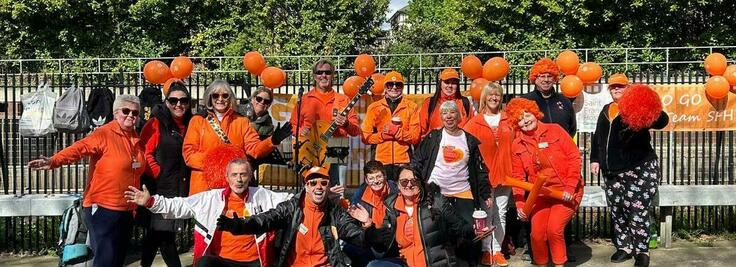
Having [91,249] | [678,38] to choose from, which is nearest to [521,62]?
[678,38]

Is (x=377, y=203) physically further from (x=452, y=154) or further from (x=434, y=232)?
(x=452, y=154)

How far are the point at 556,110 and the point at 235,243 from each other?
3.23 meters

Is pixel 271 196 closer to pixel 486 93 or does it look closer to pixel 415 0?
pixel 486 93

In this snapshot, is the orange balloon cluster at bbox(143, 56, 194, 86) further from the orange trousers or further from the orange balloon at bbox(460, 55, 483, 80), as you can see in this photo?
the orange trousers

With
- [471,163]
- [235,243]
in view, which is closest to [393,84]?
[471,163]

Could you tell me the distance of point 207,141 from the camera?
5844mm

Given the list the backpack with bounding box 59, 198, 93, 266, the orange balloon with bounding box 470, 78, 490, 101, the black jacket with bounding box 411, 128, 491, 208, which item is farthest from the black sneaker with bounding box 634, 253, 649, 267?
the backpack with bounding box 59, 198, 93, 266

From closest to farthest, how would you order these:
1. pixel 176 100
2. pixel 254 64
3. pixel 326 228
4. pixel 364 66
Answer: pixel 326 228 < pixel 176 100 < pixel 254 64 < pixel 364 66

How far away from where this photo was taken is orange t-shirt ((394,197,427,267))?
5.36 meters

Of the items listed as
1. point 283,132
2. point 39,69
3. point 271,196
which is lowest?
point 271,196

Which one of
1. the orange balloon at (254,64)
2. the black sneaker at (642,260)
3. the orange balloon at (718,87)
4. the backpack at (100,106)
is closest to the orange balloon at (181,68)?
the orange balloon at (254,64)

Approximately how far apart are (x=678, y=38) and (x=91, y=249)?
28.7 metres

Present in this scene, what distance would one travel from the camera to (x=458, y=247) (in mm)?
5812

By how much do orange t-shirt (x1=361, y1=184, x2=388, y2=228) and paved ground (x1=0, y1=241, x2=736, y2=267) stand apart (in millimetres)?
2069
